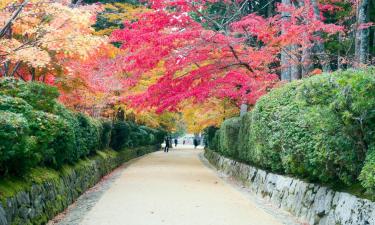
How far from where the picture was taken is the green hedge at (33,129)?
591 centimetres

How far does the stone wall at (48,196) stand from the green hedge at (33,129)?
1.26 ft

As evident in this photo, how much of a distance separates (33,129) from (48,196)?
4.13 feet

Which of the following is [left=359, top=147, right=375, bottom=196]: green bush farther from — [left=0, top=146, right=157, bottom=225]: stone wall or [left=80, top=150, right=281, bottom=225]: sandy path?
[left=0, top=146, right=157, bottom=225]: stone wall

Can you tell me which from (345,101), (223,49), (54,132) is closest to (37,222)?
(54,132)

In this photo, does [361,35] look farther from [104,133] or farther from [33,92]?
[104,133]

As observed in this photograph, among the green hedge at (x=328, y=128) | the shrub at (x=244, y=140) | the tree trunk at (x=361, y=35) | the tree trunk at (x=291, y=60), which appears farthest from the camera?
the shrub at (x=244, y=140)

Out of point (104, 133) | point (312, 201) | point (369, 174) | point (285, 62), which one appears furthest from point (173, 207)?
point (104, 133)

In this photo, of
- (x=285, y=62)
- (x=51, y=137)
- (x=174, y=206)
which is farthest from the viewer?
(x=285, y=62)

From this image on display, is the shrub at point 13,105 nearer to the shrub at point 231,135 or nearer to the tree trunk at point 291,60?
the tree trunk at point 291,60

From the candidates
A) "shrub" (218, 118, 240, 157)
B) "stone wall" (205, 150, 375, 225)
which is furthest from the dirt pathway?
"shrub" (218, 118, 240, 157)

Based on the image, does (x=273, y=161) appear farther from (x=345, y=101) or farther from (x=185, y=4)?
(x=185, y=4)

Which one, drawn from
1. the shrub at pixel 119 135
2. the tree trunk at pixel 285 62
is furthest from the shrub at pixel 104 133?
the tree trunk at pixel 285 62

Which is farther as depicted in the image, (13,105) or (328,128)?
(13,105)

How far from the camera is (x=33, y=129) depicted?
7703mm
